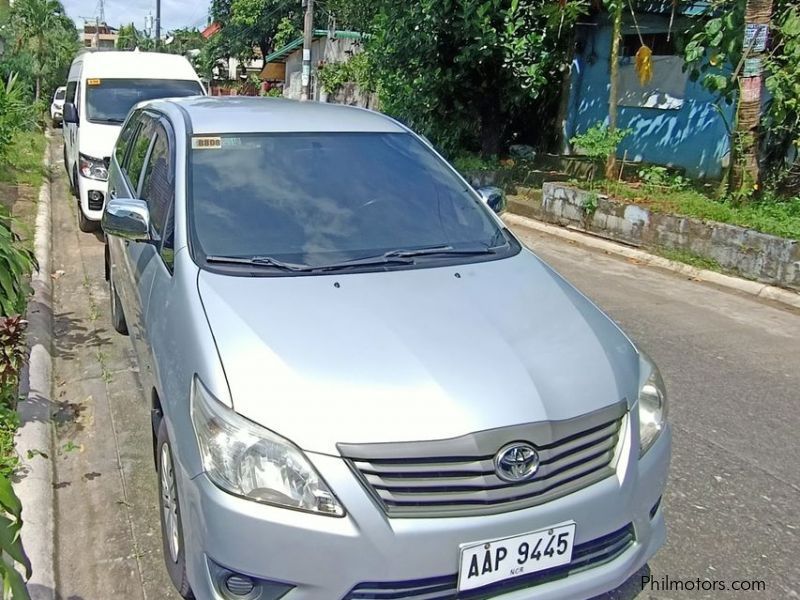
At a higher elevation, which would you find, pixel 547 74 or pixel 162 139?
pixel 547 74

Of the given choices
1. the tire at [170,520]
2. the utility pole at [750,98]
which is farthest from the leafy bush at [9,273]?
the utility pole at [750,98]

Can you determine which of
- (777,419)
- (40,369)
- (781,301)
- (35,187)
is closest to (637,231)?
(781,301)

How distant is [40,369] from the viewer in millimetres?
4559

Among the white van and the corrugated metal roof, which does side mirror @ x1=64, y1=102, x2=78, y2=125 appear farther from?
the corrugated metal roof

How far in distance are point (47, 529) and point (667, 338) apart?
439 cm

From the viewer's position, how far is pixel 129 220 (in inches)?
132

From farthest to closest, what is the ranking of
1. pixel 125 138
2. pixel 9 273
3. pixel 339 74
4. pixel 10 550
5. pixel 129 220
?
pixel 339 74 → pixel 125 138 → pixel 9 273 → pixel 129 220 → pixel 10 550

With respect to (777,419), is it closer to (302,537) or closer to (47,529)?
(302,537)

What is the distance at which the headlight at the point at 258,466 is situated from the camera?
2.10 metres

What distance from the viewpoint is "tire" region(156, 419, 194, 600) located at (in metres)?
2.60

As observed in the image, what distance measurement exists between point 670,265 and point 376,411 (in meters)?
6.61


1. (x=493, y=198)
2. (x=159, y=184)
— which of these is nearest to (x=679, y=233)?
(x=493, y=198)

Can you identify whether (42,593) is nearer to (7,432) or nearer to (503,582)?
(7,432)

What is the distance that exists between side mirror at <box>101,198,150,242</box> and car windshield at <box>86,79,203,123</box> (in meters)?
5.70
